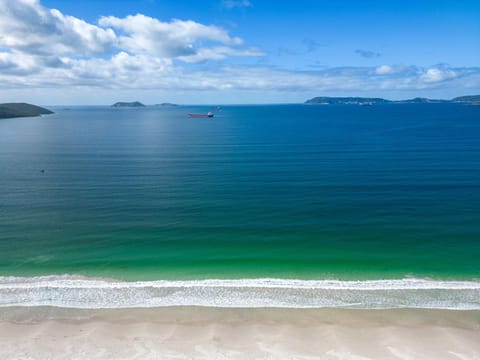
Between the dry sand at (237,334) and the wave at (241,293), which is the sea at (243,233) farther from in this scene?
the dry sand at (237,334)

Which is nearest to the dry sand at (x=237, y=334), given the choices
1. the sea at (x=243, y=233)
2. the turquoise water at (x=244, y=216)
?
the sea at (x=243, y=233)

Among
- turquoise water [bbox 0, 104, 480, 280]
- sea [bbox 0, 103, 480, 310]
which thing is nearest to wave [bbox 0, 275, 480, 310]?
sea [bbox 0, 103, 480, 310]

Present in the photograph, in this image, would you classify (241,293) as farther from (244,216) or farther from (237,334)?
(244,216)

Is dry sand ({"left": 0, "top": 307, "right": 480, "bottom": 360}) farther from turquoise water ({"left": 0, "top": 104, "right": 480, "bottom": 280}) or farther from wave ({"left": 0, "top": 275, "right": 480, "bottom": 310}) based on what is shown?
turquoise water ({"left": 0, "top": 104, "right": 480, "bottom": 280})

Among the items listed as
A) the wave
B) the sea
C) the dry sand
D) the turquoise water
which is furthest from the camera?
the turquoise water

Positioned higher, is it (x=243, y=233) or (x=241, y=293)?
(x=243, y=233)

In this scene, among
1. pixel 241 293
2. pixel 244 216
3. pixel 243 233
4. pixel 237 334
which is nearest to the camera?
pixel 237 334

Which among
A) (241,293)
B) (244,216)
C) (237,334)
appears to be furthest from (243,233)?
(237,334)
